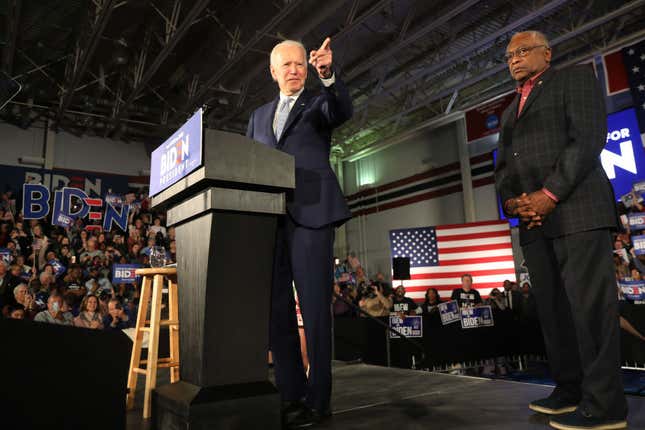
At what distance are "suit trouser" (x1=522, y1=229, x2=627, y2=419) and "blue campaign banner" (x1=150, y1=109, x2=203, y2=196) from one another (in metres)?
1.11

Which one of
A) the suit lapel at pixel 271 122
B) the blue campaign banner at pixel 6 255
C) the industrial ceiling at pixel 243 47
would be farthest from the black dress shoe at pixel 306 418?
the blue campaign banner at pixel 6 255

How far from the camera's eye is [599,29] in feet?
24.1

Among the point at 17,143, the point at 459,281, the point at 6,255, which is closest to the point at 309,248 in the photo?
the point at 6,255

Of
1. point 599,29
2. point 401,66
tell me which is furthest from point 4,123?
point 599,29

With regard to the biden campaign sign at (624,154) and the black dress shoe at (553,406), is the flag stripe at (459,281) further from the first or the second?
the black dress shoe at (553,406)

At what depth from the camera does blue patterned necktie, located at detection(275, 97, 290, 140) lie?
156 centimetres

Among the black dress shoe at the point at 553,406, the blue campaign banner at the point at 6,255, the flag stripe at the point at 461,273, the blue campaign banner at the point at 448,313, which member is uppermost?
the blue campaign banner at the point at 6,255

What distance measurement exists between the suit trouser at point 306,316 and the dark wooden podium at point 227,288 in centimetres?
19

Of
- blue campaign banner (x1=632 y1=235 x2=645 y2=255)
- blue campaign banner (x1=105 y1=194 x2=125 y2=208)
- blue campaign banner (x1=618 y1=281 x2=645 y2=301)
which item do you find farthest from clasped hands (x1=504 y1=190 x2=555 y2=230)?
blue campaign banner (x1=105 y1=194 x2=125 y2=208)

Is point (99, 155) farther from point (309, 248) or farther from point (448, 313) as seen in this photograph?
point (309, 248)

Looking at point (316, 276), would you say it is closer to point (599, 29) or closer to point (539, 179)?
point (539, 179)

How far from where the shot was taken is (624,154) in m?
7.01

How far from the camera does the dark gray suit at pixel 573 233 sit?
126cm

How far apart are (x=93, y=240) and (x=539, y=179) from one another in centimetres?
810
